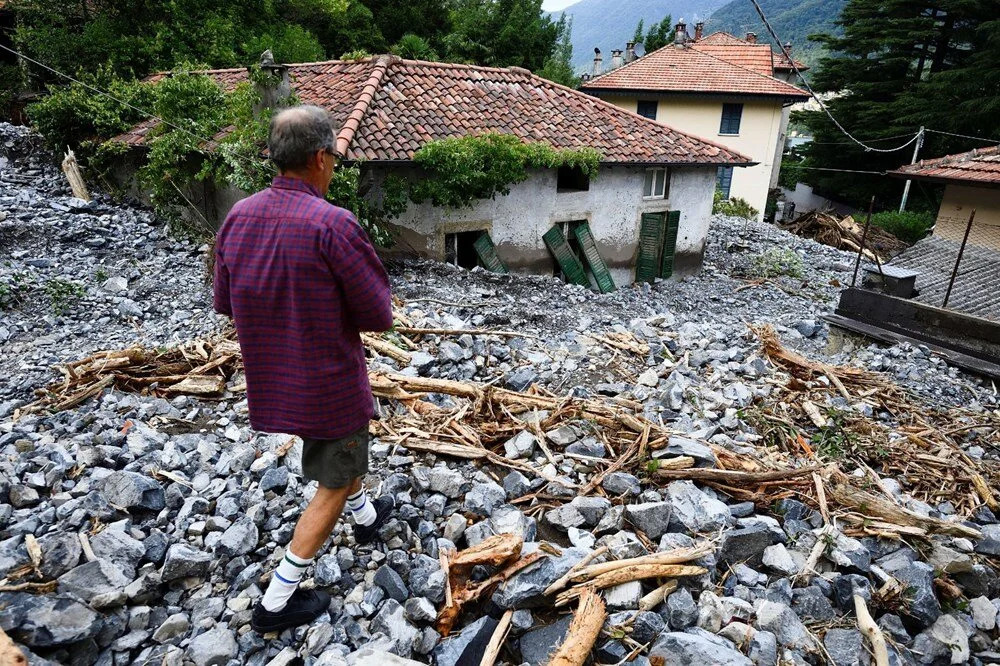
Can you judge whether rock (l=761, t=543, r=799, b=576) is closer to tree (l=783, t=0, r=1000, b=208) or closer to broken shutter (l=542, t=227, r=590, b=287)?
broken shutter (l=542, t=227, r=590, b=287)

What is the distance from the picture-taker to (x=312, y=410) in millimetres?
2270

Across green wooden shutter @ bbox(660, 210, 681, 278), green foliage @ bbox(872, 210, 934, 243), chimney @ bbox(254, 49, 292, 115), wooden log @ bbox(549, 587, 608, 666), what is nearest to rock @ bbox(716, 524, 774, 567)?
wooden log @ bbox(549, 587, 608, 666)

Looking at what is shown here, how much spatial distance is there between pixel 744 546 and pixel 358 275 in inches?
93.6

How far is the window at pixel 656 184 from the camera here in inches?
568

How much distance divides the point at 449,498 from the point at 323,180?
6.28 ft

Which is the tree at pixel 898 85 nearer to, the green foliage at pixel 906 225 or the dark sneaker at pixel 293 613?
the green foliage at pixel 906 225

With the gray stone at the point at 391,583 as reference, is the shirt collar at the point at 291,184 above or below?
above

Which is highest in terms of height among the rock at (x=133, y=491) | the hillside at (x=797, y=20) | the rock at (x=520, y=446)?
the hillside at (x=797, y=20)

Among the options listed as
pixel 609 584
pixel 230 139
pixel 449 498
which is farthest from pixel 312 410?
pixel 230 139

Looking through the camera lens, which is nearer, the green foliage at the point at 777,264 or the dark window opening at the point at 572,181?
the dark window opening at the point at 572,181

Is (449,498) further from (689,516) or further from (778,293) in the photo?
(778,293)

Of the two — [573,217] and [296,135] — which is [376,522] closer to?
[296,135]

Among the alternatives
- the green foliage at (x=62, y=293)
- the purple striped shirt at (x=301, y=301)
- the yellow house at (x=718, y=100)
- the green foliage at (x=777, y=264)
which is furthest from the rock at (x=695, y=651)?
the yellow house at (x=718, y=100)

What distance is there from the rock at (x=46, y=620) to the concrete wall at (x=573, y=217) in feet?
30.5
